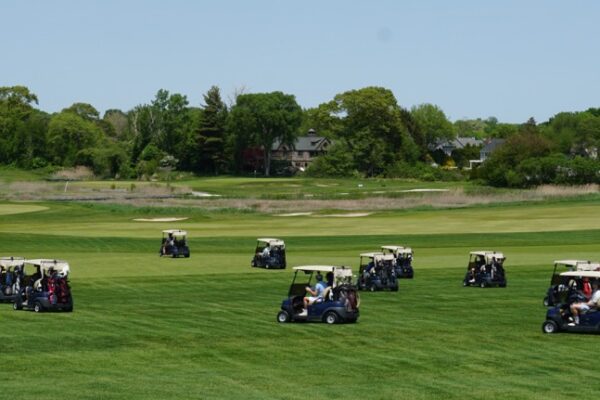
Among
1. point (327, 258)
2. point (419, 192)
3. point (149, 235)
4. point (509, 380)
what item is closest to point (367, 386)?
point (509, 380)

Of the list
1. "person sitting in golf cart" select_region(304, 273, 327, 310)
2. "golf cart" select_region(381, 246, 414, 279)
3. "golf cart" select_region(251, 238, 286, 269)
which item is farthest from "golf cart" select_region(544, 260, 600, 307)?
"golf cart" select_region(251, 238, 286, 269)

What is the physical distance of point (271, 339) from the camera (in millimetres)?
39344

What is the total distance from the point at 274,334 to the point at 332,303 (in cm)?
321

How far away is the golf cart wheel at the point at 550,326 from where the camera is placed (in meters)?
40.6

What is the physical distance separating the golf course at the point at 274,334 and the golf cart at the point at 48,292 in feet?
2.31

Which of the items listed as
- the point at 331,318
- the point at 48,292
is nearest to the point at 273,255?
the point at 48,292

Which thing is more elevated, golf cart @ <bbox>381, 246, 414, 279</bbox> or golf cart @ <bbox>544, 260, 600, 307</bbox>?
golf cart @ <bbox>544, 260, 600, 307</bbox>

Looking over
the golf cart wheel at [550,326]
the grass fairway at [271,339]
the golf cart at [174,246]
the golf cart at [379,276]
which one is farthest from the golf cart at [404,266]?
the golf cart wheel at [550,326]

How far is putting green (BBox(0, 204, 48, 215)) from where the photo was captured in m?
129

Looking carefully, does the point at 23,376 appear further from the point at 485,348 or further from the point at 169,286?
the point at 169,286

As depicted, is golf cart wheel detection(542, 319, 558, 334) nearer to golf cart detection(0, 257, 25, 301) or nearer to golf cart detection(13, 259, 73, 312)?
golf cart detection(13, 259, 73, 312)

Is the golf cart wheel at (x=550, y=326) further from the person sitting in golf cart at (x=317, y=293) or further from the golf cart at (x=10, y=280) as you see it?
the golf cart at (x=10, y=280)

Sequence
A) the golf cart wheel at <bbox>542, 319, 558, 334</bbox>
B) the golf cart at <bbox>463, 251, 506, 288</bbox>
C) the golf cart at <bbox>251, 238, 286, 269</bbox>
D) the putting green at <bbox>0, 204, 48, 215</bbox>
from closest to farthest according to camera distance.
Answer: the golf cart wheel at <bbox>542, 319, 558, 334</bbox> < the golf cart at <bbox>463, 251, 506, 288</bbox> < the golf cart at <bbox>251, 238, 286, 269</bbox> < the putting green at <bbox>0, 204, 48, 215</bbox>

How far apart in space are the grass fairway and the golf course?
62 millimetres
